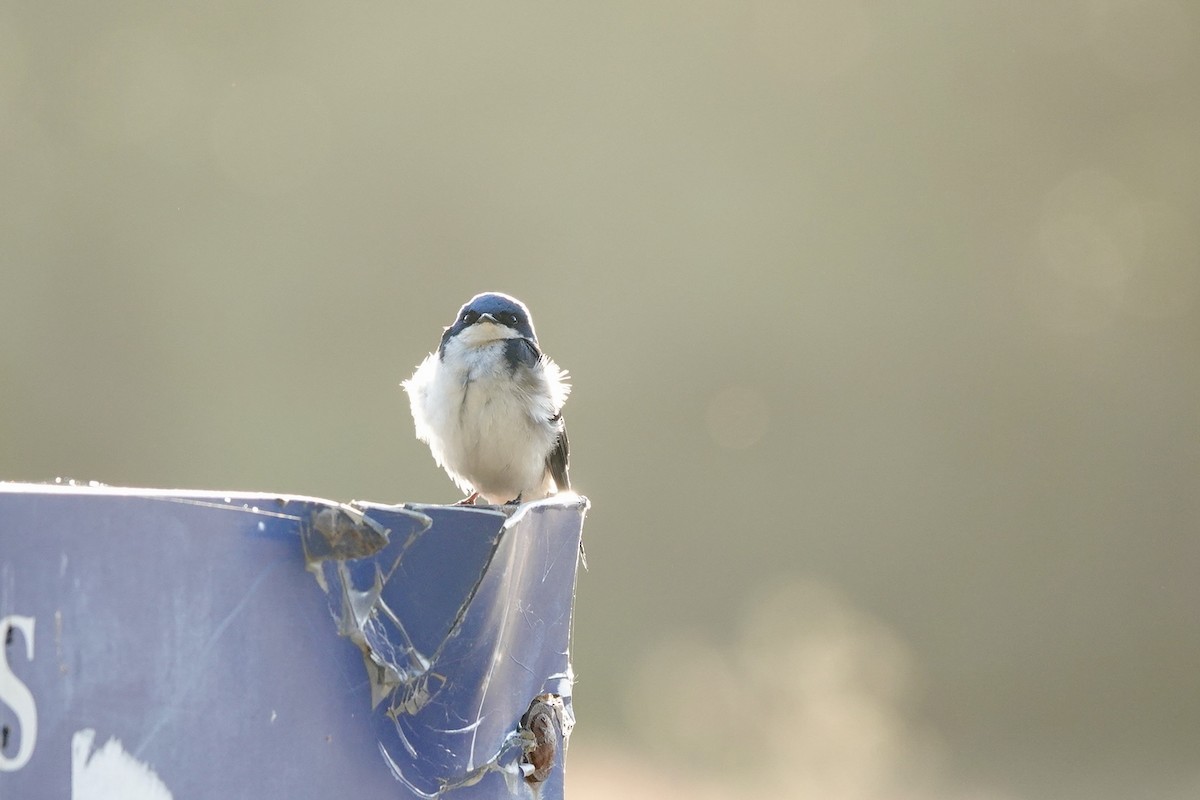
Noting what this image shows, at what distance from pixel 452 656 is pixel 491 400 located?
2873 mm

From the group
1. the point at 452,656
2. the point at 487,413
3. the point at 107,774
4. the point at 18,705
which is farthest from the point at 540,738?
the point at 487,413

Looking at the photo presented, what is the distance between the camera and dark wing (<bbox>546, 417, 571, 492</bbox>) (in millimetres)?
5570

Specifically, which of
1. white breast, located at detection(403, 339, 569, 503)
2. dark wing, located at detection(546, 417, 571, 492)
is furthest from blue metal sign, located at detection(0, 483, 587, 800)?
dark wing, located at detection(546, 417, 571, 492)

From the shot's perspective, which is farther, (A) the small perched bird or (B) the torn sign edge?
(A) the small perched bird

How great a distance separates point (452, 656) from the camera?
7.58 ft

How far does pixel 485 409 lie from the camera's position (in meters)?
5.14

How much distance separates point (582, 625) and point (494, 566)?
13.0 metres

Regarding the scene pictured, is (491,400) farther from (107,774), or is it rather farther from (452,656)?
(107,774)

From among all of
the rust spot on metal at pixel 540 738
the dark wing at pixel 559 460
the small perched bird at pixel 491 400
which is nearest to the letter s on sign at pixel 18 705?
the rust spot on metal at pixel 540 738

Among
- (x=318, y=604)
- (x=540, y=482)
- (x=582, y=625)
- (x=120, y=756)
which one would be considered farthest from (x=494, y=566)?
(x=582, y=625)

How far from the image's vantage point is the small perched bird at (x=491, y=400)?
5.17 m

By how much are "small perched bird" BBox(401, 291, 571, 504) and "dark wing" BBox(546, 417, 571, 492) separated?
2cm

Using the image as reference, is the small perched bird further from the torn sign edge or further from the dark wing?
the torn sign edge

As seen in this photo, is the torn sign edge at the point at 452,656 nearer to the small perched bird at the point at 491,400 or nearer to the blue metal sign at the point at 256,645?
the blue metal sign at the point at 256,645
